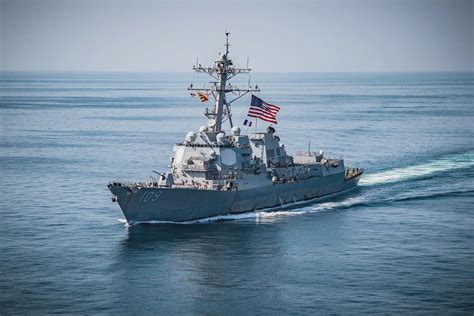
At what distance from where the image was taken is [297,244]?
161 ft

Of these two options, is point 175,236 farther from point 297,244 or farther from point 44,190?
point 44,190

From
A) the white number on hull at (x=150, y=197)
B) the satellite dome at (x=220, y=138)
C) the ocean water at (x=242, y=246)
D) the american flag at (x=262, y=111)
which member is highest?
the american flag at (x=262, y=111)

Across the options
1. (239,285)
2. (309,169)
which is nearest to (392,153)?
(309,169)

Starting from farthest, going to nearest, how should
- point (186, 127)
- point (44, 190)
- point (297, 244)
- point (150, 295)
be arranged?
point (186, 127) → point (44, 190) → point (297, 244) → point (150, 295)

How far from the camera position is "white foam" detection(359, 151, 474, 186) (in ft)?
237

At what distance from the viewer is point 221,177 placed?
2210 inches

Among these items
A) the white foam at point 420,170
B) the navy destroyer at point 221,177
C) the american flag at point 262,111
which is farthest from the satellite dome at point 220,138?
the white foam at point 420,170

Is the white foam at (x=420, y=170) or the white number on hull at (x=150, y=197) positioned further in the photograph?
the white foam at (x=420, y=170)

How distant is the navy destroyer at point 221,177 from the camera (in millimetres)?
52344

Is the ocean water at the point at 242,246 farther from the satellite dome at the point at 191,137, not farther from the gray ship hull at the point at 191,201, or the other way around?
the satellite dome at the point at 191,137

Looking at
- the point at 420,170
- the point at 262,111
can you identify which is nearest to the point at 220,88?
the point at 262,111

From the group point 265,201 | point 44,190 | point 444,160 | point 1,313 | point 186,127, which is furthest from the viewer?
point 186,127

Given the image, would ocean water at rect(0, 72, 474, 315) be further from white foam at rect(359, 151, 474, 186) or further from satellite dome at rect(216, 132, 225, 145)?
satellite dome at rect(216, 132, 225, 145)

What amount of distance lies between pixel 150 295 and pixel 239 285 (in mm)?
4720
